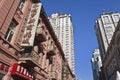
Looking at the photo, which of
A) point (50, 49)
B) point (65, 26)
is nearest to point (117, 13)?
point (65, 26)

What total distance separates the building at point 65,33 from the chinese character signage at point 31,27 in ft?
296

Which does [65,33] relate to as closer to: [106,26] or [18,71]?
[106,26]

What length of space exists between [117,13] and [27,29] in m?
100

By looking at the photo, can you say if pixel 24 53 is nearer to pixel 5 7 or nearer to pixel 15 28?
pixel 15 28

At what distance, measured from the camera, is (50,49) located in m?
22.0

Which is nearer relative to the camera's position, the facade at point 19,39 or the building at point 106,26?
the facade at point 19,39

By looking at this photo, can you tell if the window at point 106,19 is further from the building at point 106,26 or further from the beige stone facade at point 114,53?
the beige stone facade at point 114,53

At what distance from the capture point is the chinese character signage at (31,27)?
1359 centimetres

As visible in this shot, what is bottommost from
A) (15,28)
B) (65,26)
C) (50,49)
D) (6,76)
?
(6,76)

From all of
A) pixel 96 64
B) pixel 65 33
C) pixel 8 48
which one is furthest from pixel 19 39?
pixel 96 64

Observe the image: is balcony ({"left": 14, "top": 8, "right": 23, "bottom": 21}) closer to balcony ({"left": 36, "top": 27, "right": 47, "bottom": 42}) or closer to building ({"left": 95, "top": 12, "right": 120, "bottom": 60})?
balcony ({"left": 36, "top": 27, "right": 47, "bottom": 42})

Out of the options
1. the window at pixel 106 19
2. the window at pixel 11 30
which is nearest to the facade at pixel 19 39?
the window at pixel 11 30

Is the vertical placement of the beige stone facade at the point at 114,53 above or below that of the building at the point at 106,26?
below

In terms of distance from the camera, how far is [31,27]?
48.2ft
